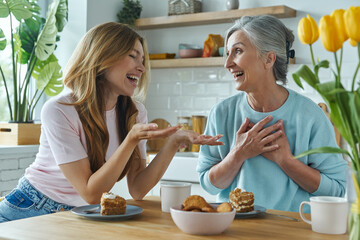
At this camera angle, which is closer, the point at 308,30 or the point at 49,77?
the point at 308,30

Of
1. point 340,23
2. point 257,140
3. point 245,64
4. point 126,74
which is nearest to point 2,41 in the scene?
point 126,74

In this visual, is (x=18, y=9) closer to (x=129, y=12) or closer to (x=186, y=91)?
(x=129, y=12)

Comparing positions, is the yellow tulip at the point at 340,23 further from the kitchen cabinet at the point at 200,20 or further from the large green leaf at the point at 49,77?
the large green leaf at the point at 49,77

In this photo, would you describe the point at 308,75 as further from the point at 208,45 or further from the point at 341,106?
the point at 208,45

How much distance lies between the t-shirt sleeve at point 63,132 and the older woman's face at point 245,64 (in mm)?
757

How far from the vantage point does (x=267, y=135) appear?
6.71 ft

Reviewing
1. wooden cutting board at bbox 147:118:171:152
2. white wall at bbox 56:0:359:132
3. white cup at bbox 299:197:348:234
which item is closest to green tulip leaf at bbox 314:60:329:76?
white cup at bbox 299:197:348:234

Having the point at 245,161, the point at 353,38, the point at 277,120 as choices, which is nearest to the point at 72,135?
the point at 245,161

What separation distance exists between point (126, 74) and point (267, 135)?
0.76 meters

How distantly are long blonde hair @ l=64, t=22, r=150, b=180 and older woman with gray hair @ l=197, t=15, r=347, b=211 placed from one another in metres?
0.47

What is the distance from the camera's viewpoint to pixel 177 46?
4734mm

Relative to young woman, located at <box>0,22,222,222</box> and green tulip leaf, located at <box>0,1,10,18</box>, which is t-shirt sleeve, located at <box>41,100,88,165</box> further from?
green tulip leaf, located at <box>0,1,10,18</box>

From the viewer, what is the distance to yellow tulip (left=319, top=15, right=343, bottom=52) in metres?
1.05

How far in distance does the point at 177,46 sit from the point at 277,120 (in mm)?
2742
